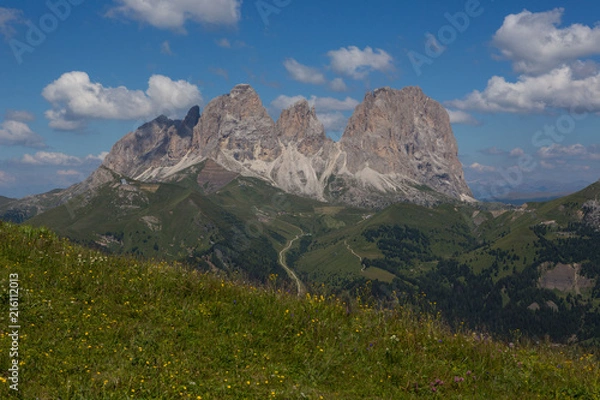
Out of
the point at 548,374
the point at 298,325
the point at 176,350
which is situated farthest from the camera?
the point at 298,325

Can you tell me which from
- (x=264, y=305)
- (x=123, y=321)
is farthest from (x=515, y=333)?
(x=123, y=321)

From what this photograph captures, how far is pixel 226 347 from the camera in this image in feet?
37.3

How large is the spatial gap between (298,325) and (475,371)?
5.27 m

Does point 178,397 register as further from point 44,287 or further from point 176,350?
point 44,287

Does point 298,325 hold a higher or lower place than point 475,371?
higher

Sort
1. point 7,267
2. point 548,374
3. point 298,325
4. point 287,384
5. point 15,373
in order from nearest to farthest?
point 15,373
point 287,384
point 548,374
point 298,325
point 7,267

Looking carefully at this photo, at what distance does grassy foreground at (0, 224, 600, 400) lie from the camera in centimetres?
959

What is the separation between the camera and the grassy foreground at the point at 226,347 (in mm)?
9594

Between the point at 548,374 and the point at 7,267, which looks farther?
the point at 7,267

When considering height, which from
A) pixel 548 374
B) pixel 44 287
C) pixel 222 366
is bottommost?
pixel 548 374

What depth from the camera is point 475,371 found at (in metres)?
11.9

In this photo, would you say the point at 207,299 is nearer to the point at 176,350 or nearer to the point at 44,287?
the point at 176,350

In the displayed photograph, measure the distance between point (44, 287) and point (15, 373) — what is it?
4595 mm

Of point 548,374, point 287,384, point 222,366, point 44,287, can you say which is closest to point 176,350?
point 222,366
